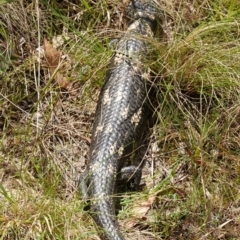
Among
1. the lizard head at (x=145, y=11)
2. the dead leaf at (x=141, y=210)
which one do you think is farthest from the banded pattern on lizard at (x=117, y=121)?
the dead leaf at (x=141, y=210)

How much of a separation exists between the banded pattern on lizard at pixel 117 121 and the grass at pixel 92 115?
0.30 ft

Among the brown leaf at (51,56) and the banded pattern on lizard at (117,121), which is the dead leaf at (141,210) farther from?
the brown leaf at (51,56)

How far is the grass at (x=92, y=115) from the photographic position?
3.95 m

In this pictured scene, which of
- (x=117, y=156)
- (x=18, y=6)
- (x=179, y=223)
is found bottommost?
(x=179, y=223)

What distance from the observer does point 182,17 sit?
453 cm

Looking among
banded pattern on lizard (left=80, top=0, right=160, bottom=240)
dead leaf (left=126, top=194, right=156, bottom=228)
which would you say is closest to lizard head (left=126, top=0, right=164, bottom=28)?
banded pattern on lizard (left=80, top=0, right=160, bottom=240)

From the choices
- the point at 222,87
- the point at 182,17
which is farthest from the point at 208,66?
the point at 182,17

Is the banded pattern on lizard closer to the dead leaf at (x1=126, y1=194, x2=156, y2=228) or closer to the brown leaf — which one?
the dead leaf at (x1=126, y1=194, x2=156, y2=228)

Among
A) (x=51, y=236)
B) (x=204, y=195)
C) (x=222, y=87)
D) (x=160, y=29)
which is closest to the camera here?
(x=51, y=236)

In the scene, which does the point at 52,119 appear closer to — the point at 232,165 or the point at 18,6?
the point at 18,6

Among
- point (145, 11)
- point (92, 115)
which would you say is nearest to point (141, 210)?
point (92, 115)

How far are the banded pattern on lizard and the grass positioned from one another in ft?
0.30

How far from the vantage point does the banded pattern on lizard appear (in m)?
3.87

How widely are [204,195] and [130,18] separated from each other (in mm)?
1412
